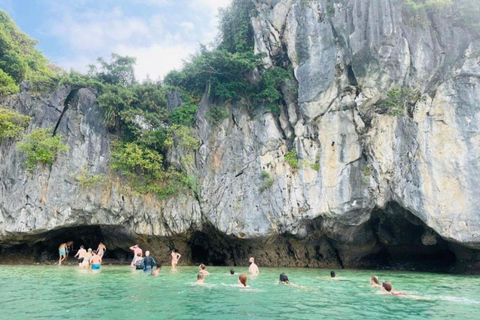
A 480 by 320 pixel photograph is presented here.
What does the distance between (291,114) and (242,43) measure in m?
4.75

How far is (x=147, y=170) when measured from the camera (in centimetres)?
1944

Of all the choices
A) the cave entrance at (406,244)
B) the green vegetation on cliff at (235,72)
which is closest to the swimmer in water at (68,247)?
the green vegetation on cliff at (235,72)

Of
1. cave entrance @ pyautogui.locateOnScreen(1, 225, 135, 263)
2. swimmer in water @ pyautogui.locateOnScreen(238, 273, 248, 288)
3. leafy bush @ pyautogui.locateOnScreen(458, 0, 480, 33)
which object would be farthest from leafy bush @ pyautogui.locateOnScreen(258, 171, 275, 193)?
leafy bush @ pyautogui.locateOnScreen(458, 0, 480, 33)

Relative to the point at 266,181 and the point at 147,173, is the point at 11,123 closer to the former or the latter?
the point at 147,173

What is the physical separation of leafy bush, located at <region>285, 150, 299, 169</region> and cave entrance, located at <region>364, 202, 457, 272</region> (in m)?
4.35

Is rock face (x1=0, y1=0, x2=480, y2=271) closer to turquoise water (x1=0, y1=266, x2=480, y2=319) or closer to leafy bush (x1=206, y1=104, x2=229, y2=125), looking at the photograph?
leafy bush (x1=206, y1=104, x2=229, y2=125)

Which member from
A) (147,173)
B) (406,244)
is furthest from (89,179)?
(406,244)

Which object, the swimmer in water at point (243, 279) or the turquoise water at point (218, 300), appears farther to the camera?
the swimmer in water at point (243, 279)

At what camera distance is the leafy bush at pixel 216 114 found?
20.1 metres

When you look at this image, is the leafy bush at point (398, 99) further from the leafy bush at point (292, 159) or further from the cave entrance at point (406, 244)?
the leafy bush at point (292, 159)

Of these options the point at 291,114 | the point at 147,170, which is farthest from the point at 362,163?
the point at 147,170

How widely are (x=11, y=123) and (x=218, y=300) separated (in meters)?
15.6

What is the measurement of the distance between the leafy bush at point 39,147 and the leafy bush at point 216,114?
7321 mm

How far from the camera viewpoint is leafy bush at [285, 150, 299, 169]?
1858cm
